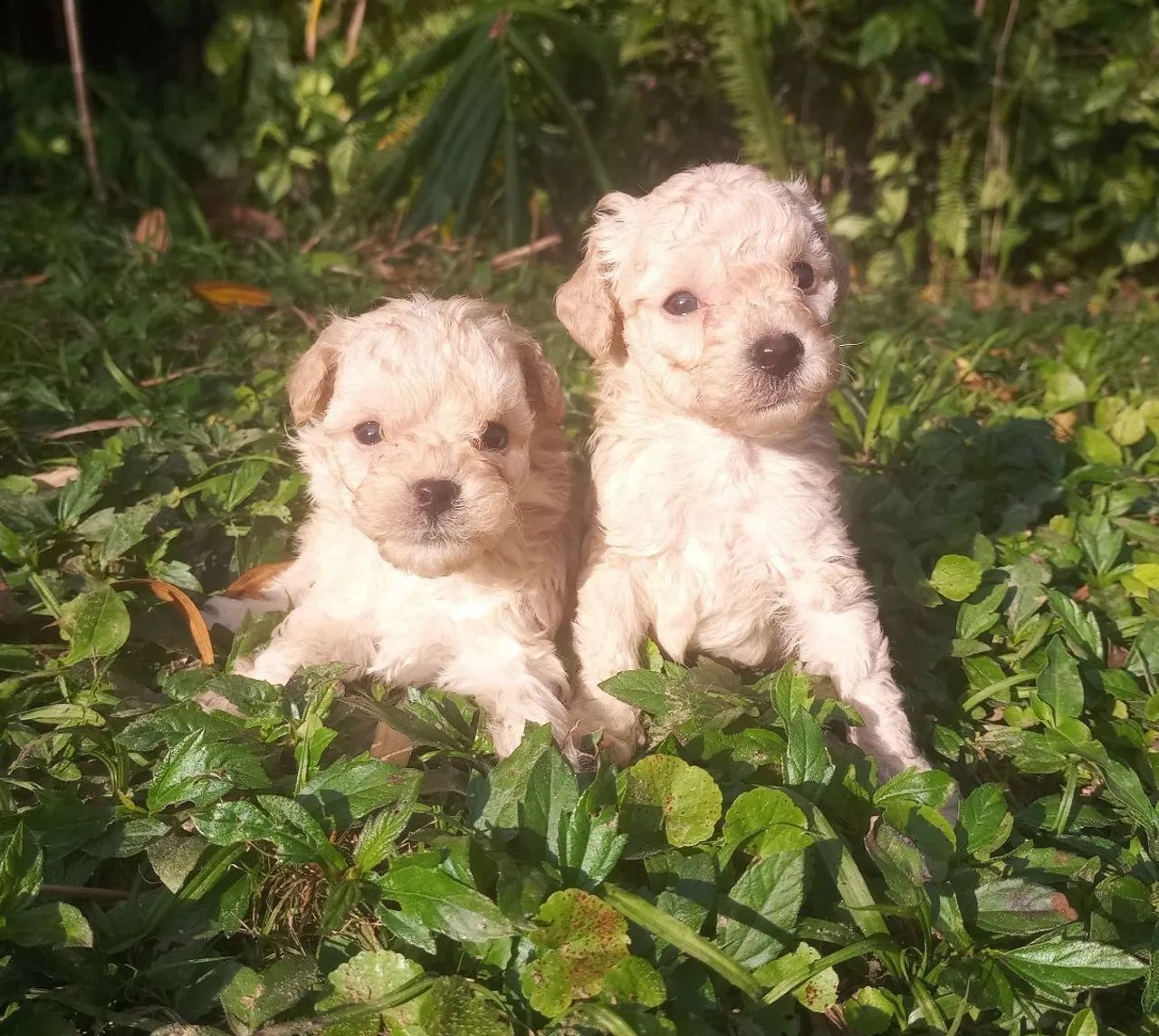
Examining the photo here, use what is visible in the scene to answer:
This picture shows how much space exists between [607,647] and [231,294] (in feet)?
14.3

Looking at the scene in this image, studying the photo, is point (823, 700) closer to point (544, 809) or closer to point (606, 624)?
point (606, 624)

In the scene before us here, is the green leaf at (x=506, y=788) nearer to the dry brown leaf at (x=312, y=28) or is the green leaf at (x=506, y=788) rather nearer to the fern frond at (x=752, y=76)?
the fern frond at (x=752, y=76)

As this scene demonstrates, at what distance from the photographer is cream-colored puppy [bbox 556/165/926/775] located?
3.33 m

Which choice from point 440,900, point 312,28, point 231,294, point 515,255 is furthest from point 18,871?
point 312,28

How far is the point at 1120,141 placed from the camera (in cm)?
868

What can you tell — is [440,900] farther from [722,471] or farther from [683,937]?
[722,471]

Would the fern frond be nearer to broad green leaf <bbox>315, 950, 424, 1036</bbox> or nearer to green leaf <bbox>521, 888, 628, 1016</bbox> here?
green leaf <bbox>521, 888, 628, 1016</bbox>

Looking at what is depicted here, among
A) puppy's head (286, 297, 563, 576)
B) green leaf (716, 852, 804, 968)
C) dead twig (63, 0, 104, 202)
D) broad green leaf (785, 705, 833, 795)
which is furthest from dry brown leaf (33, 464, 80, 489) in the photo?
dead twig (63, 0, 104, 202)

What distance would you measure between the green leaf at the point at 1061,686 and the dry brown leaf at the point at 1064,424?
91.1 inches

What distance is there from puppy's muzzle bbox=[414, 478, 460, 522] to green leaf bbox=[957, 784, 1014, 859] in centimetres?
184

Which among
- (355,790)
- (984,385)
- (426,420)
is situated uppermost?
(426,420)

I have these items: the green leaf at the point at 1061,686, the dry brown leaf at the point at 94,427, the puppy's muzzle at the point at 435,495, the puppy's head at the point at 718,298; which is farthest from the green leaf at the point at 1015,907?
the dry brown leaf at the point at 94,427

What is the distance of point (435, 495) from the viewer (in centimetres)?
317

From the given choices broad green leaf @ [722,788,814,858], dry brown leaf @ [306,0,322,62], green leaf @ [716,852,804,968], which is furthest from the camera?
dry brown leaf @ [306,0,322,62]
